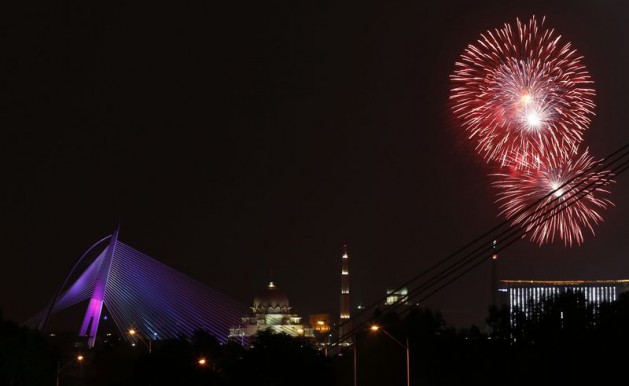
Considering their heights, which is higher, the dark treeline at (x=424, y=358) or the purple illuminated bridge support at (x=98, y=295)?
the purple illuminated bridge support at (x=98, y=295)

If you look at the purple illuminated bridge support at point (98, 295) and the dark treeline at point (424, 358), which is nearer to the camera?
the dark treeline at point (424, 358)

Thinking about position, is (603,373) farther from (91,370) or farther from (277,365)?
(91,370)

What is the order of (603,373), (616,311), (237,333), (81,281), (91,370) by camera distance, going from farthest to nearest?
(237,333), (81,281), (91,370), (616,311), (603,373)

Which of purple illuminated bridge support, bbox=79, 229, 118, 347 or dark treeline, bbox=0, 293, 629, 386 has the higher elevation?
purple illuminated bridge support, bbox=79, 229, 118, 347

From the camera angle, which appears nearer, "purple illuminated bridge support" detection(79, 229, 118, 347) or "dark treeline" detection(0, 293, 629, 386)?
"dark treeline" detection(0, 293, 629, 386)

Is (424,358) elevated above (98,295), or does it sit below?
below

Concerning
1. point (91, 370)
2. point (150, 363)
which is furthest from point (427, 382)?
point (91, 370)

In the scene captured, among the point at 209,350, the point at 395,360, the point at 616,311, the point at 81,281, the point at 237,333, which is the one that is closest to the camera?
the point at 616,311

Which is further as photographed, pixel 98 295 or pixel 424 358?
pixel 98 295
